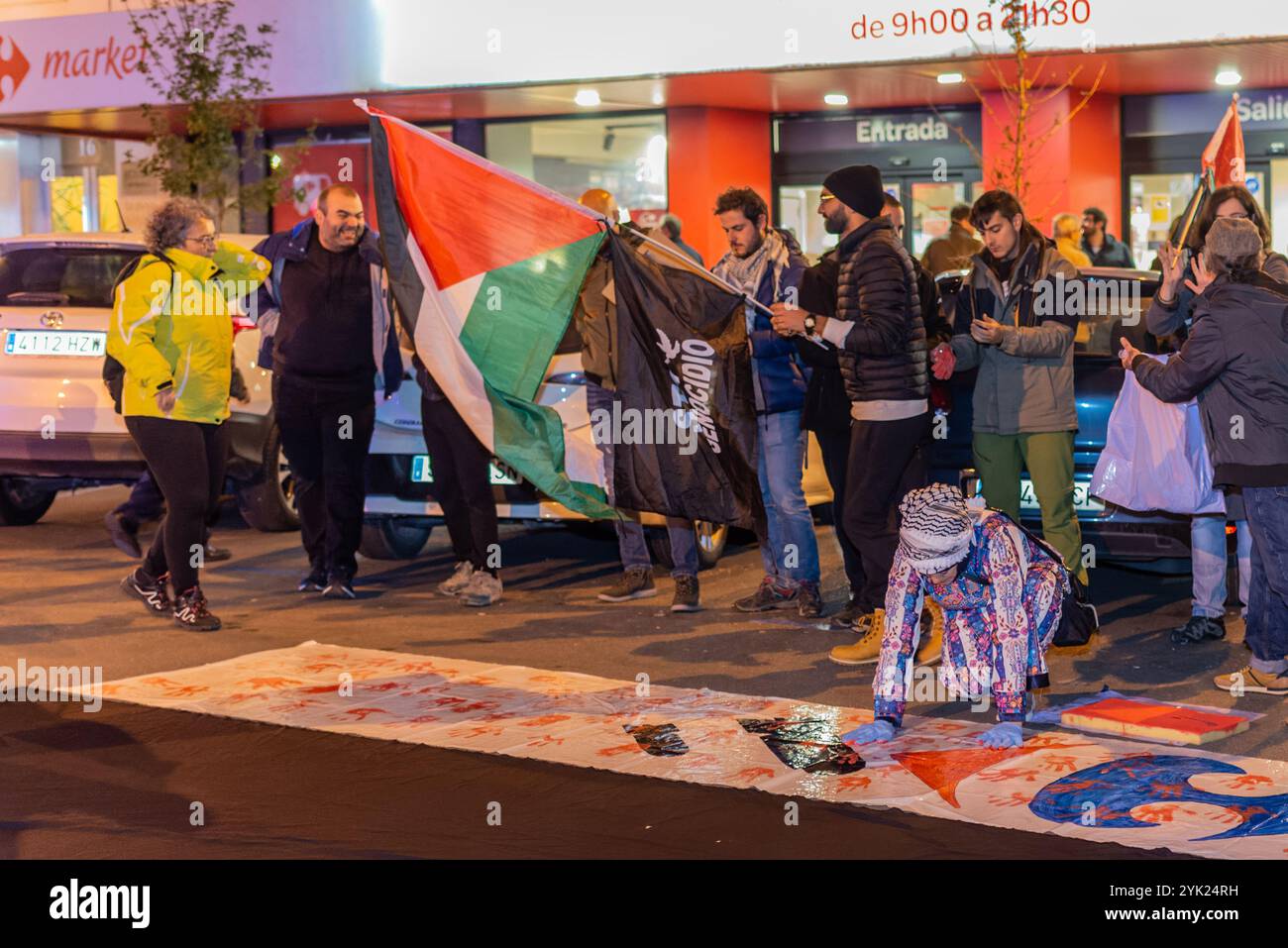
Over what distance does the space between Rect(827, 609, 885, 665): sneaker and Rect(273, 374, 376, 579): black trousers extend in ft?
10.2

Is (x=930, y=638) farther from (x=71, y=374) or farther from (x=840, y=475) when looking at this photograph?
(x=71, y=374)

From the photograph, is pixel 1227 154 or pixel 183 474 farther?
pixel 1227 154

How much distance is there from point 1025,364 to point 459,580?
3394 millimetres

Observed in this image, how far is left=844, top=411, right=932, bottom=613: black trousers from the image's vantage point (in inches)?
330

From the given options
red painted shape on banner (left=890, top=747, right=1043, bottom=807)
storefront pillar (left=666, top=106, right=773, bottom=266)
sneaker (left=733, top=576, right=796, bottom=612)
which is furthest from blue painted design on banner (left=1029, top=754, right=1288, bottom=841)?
storefront pillar (left=666, top=106, right=773, bottom=266)

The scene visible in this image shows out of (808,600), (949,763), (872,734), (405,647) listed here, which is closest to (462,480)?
(405,647)

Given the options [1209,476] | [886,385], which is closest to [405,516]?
[886,385]

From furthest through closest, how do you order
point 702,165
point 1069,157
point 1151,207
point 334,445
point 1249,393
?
point 702,165
point 1151,207
point 1069,157
point 334,445
point 1249,393

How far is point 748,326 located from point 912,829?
4091 mm

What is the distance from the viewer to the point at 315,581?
10.5m

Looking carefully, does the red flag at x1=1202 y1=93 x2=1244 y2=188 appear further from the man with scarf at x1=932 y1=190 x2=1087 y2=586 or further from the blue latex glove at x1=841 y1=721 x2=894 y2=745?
the blue latex glove at x1=841 y1=721 x2=894 y2=745

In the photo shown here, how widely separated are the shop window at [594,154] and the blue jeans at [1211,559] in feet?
42.7

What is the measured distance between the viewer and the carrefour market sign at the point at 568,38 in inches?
650
